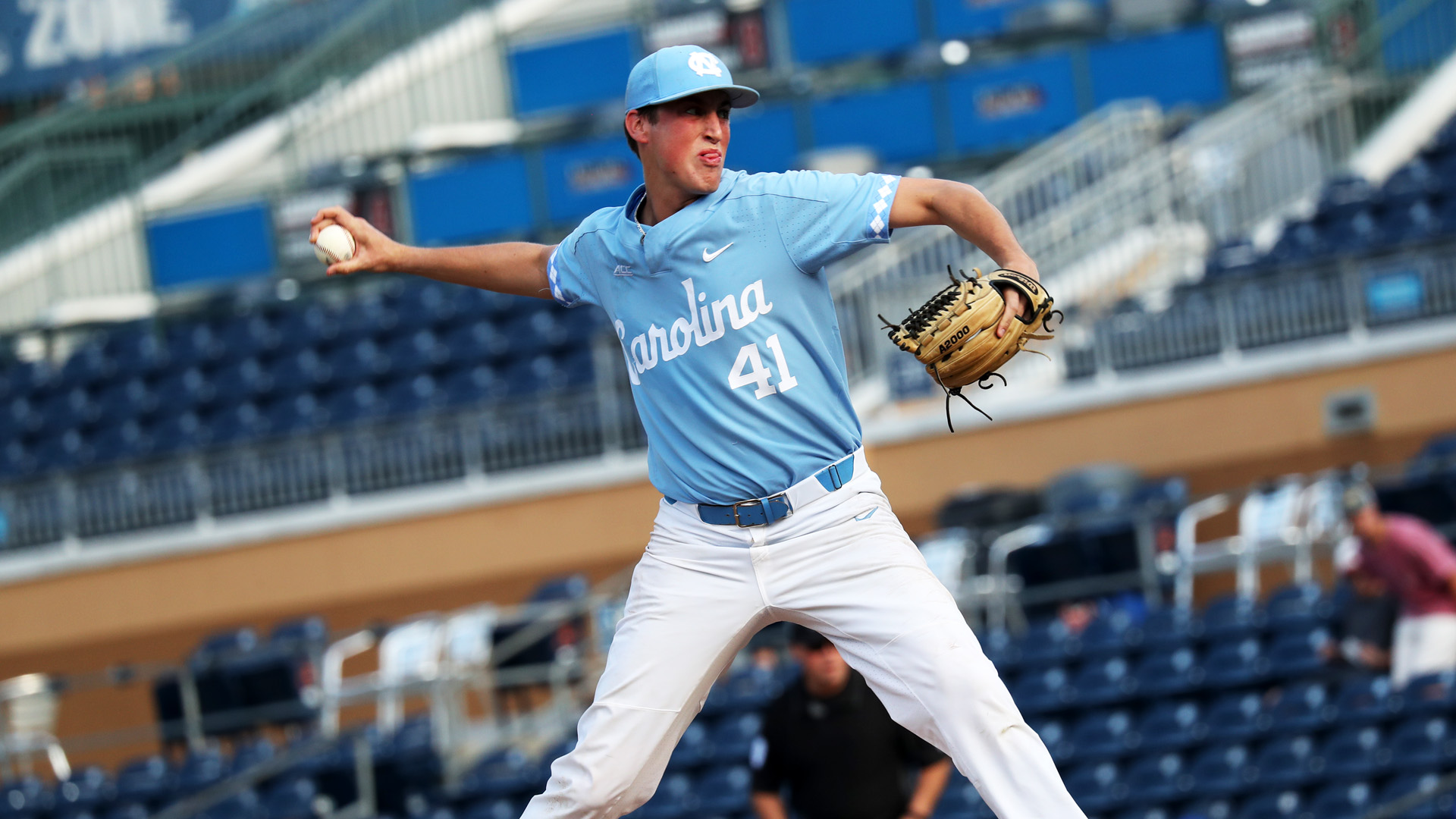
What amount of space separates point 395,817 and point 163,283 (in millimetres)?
11487

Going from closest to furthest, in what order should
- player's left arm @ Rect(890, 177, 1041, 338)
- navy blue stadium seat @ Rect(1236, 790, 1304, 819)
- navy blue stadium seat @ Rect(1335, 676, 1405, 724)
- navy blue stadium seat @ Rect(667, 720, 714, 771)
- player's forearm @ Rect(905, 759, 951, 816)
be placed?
player's left arm @ Rect(890, 177, 1041, 338) < player's forearm @ Rect(905, 759, 951, 816) < navy blue stadium seat @ Rect(1236, 790, 1304, 819) < navy blue stadium seat @ Rect(1335, 676, 1405, 724) < navy blue stadium seat @ Rect(667, 720, 714, 771)

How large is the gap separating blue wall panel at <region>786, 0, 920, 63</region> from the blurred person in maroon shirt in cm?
1261

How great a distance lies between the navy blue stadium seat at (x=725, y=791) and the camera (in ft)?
35.2

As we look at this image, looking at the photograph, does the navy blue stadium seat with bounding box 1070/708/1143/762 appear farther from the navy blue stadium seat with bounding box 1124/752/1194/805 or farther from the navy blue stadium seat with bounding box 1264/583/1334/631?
the navy blue stadium seat with bounding box 1264/583/1334/631

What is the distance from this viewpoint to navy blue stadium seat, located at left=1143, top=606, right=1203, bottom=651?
11.3m

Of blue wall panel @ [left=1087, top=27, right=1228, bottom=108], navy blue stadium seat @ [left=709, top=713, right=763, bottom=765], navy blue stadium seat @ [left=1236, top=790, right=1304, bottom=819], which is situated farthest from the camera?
blue wall panel @ [left=1087, top=27, right=1228, bottom=108]

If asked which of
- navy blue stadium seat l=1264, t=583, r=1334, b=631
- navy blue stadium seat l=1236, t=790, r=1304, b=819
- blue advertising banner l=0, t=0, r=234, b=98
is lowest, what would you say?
navy blue stadium seat l=1236, t=790, r=1304, b=819

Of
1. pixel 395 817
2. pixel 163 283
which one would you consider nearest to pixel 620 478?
pixel 395 817

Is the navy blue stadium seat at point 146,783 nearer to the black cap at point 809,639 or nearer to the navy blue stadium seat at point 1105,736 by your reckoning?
the navy blue stadium seat at point 1105,736

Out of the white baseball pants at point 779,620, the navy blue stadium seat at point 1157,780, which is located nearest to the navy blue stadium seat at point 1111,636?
the navy blue stadium seat at point 1157,780

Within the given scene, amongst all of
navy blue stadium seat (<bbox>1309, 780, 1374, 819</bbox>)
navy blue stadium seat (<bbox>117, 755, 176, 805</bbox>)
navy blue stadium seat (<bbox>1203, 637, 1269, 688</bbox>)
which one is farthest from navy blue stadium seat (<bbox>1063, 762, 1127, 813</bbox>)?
navy blue stadium seat (<bbox>117, 755, 176, 805</bbox>)

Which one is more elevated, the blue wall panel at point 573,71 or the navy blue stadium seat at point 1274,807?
the blue wall panel at point 573,71

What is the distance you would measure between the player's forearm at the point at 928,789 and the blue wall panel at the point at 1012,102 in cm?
1456

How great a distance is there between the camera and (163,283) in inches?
869
